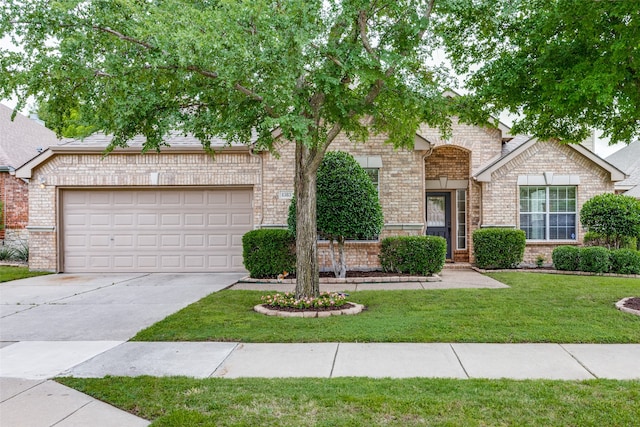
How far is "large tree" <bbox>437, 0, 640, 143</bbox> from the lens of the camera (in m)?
6.33

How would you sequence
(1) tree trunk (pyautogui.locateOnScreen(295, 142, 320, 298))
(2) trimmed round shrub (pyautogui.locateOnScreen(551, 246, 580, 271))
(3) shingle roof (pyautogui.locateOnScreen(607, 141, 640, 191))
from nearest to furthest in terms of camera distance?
(1) tree trunk (pyautogui.locateOnScreen(295, 142, 320, 298))
(2) trimmed round shrub (pyautogui.locateOnScreen(551, 246, 580, 271))
(3) shingle roof (pyautogui.locateOnScreen(607, 141, 640, 191))

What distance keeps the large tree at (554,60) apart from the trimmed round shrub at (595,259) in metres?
5.04

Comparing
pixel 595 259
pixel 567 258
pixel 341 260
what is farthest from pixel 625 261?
pixel 341 260

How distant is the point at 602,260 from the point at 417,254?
490cm

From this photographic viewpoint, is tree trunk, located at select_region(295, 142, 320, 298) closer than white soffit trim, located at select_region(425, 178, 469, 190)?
Yes

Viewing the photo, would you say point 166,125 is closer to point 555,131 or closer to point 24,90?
point 24,90

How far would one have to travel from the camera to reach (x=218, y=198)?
45.0 ft

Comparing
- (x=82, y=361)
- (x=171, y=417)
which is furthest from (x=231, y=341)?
(x=171, y=417)

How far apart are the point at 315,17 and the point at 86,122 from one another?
401 cm

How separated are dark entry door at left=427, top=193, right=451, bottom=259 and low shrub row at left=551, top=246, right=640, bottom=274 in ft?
12.4

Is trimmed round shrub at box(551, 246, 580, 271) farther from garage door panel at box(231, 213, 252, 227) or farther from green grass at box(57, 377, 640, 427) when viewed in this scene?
green grass at box(57, 377, 640, 427)

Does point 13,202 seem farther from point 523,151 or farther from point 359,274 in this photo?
point 523,151

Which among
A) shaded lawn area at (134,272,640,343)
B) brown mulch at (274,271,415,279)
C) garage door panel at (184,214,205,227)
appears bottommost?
shaded lawn area at (134,272,640,343)

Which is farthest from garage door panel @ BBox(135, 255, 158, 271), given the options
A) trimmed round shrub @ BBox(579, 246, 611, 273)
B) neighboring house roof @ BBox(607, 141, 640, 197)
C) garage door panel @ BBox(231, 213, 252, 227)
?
neighboring house roof @ BBox(607, 141, 640, 197)
